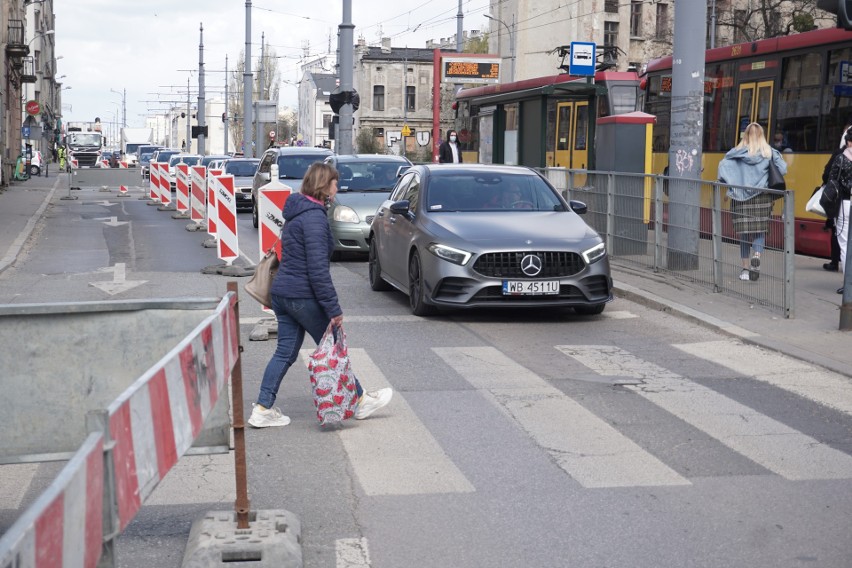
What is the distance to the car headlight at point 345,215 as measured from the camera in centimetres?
1800

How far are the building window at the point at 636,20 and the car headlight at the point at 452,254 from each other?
2554 inches

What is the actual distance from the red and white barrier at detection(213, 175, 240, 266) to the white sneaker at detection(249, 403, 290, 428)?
9138 mm

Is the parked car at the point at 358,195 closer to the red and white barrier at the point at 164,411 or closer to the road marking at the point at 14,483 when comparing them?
the road marking at the point at 14,483

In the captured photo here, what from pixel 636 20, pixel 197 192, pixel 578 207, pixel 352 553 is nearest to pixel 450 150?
pixel 197 192

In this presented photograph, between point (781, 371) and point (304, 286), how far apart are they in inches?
158

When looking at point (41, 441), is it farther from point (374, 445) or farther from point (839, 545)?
point (839, 545)

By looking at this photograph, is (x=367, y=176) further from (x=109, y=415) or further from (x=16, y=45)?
(x=16, y=45)

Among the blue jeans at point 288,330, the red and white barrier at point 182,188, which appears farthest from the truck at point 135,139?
the blue jeans at point 288,330

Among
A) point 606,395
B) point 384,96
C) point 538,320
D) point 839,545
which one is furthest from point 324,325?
point 384,96

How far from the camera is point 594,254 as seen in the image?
39.0ft

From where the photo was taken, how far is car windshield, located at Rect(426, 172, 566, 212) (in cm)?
1302

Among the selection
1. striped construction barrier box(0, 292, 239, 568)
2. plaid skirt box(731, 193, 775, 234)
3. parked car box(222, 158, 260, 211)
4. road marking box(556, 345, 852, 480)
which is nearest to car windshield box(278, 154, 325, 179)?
parked car box(222, 158, 260, 211)

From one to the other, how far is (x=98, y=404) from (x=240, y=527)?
89 centimetres

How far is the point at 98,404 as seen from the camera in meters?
5.32
